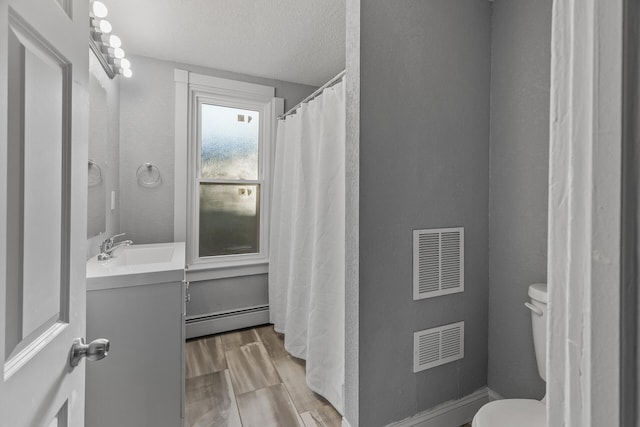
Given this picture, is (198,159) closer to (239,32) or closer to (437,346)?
(239,32)

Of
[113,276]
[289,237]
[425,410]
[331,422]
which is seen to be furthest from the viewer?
[289,237]

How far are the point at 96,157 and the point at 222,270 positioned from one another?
1.30 m

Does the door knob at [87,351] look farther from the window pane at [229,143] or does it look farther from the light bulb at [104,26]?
the window pane at [229,143]

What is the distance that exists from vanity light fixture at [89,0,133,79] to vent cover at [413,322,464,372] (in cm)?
235

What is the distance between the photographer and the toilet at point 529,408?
1061mm

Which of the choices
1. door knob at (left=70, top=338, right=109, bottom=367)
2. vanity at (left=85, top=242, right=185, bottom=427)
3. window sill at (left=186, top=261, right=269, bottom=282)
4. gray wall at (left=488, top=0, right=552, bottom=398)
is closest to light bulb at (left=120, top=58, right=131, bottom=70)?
vanity at (left=85, top=242, right=185, bottom=427)

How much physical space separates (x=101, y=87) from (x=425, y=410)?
8.54 feet

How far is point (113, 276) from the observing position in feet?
4.00

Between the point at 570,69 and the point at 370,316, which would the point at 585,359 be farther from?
the point at 370,316

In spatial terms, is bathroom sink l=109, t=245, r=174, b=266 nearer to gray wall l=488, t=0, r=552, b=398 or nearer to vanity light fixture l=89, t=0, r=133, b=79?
vanity light fixture l=89, t=0, r=133, b=79

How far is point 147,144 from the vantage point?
2344 millimetres

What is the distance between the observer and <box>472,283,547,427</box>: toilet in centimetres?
106

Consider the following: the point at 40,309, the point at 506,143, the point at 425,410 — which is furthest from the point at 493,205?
the point at 40,309

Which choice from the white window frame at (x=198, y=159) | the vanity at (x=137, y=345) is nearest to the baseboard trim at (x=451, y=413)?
the vanity at (x=137, y=345)
